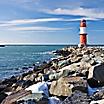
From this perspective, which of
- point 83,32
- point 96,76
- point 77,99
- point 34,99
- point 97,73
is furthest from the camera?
point 83,32

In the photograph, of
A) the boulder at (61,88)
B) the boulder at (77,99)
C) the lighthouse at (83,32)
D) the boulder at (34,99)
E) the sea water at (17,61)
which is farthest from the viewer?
the lighthouse at (83,32)

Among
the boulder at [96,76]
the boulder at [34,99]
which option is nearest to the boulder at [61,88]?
the boulder at [34,99]

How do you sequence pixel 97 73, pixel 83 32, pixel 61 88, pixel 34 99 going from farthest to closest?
pixel 83 32 < pixel 97 73 < pixel 61 88 < pixel 34 99

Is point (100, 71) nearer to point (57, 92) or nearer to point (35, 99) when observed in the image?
point (57, 92)

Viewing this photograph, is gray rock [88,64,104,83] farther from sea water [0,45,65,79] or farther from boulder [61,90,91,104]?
sea water [0,45,65,79]

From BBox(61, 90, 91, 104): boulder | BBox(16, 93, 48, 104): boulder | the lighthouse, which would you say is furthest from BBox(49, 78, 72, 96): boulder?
the lighthouse

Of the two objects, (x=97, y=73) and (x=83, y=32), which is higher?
(x=83, y=32)

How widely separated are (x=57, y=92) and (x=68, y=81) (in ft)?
1.54

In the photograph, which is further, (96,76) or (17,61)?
(17,61)

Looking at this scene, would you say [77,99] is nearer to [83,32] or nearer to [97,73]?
[97,73]

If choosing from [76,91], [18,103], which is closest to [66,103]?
[76,91]

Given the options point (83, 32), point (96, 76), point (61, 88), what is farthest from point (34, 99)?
point (83, 32)

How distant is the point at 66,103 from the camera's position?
278 inches

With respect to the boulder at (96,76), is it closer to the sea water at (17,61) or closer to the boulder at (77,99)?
the boulder at (77,99)
